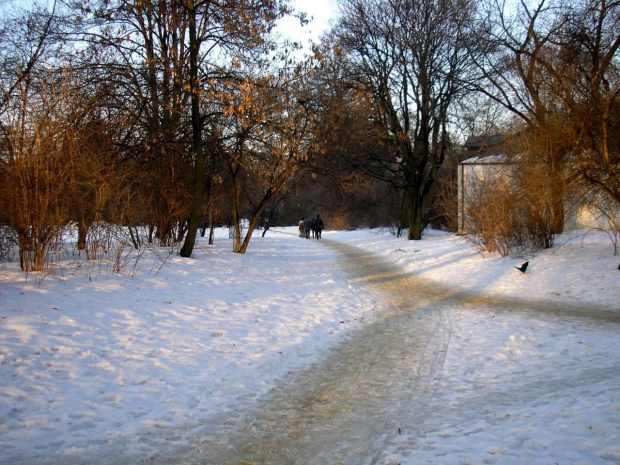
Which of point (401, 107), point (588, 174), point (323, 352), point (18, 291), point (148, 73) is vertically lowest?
point (323, 352)

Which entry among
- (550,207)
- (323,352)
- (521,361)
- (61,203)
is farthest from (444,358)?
(550,207)

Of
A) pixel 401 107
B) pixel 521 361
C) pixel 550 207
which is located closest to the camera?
pixel 521 361

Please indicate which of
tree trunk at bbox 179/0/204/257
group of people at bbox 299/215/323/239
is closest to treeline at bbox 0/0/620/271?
tree trunk at bbox 179/0/204/257

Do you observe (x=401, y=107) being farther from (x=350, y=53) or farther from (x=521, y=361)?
(x=521, y=361)

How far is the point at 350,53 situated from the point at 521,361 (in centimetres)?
2093

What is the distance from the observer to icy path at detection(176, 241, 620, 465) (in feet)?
11.0

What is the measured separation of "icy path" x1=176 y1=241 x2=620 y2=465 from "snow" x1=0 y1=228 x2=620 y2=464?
24 mm

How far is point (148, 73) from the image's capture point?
11930mm

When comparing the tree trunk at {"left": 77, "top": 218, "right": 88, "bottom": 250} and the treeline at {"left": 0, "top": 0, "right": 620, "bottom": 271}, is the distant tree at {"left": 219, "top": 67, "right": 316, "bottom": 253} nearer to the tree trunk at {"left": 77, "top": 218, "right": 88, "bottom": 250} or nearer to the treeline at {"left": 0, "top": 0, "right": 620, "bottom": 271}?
the treeline at {"left": 0, "top": 0, "right": 620, "bottom": 271}

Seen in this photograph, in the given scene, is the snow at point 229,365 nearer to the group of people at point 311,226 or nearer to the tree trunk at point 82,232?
the tree trunk at point 82,232

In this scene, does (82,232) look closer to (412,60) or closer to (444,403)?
(444,403)

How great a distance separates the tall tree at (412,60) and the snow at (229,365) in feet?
48.9

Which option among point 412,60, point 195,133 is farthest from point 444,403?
point 412,60

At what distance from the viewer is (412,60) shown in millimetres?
22844
